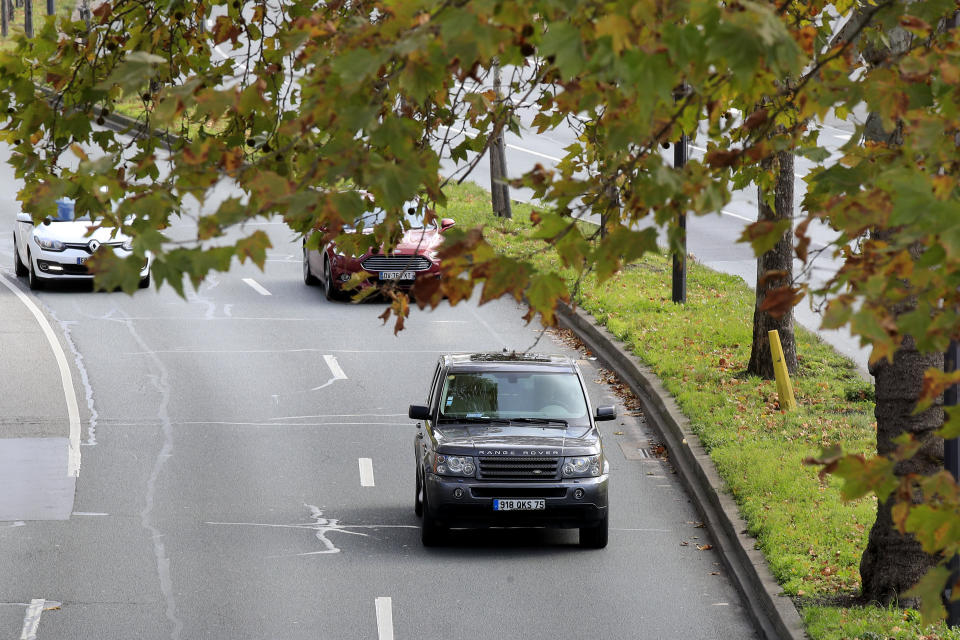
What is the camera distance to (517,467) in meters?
13.0

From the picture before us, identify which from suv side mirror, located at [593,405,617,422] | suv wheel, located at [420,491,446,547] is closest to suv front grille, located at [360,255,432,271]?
suv side mirror, located at [593,405,617,422]

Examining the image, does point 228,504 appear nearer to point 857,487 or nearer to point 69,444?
point 69,444

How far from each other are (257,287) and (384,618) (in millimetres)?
17289

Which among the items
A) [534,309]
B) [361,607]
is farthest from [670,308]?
[534,309]

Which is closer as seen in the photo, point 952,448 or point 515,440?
point 952,448

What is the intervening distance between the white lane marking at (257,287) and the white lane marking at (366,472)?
11.1 meters

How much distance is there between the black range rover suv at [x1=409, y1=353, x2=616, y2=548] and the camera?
1299 cm

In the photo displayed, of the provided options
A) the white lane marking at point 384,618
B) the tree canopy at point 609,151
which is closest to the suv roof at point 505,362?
the white lane marking at point 384,618

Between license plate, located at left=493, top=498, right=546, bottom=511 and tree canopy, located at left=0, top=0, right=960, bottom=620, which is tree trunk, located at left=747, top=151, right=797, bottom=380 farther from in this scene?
tree canopy, located at left=0, top=0, right=960, bottom=620

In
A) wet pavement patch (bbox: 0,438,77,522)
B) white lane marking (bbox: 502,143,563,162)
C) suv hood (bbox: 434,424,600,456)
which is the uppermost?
white lane marking (bbox: 502,143,563,162)

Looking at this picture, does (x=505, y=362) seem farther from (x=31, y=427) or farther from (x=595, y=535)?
(x=31, y=427)

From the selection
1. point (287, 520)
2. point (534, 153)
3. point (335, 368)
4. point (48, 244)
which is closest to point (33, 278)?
point (48, 244)

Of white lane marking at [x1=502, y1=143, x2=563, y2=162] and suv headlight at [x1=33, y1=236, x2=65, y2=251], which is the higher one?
white lane marking at [x1=502, y1=143, x2=563, y2=162]

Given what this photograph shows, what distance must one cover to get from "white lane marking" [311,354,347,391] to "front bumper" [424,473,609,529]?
716 cm
